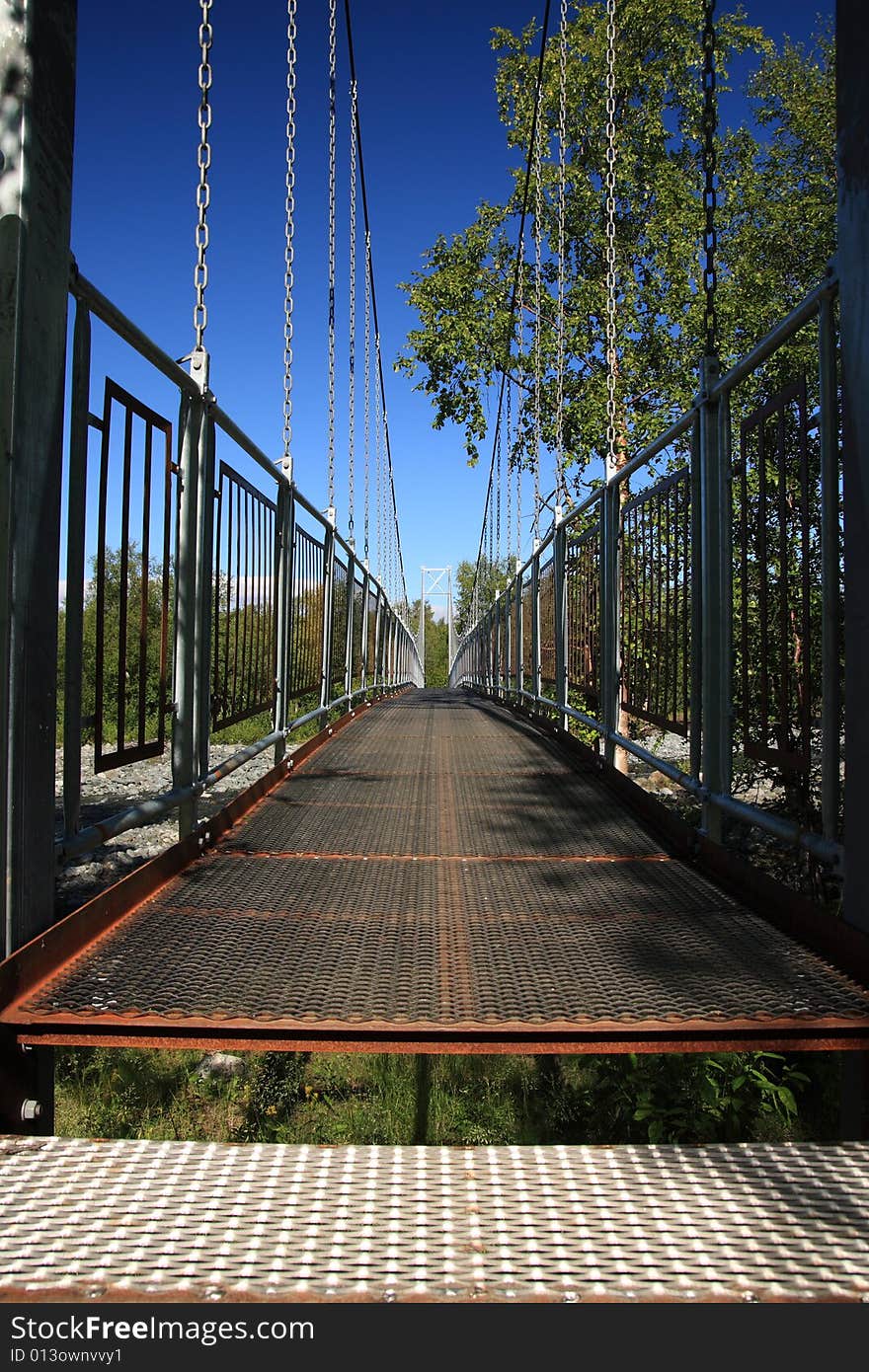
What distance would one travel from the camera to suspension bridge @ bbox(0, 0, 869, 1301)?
998 millimetres

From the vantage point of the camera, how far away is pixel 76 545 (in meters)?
1.67

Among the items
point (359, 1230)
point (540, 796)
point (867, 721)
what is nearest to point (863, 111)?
point (867, 721)

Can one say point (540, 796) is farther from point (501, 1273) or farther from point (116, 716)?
point (501, 1273)

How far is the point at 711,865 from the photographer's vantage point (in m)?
2.23

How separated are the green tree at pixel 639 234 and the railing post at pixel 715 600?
460 inches

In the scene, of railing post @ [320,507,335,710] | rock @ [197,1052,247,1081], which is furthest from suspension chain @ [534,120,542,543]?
rock @ [197,1052,247,1081]

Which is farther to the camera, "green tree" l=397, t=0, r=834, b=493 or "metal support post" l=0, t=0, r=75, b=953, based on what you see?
"green tree" l=397, t=0, r=834, b=493

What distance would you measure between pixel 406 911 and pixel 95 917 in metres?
0.60

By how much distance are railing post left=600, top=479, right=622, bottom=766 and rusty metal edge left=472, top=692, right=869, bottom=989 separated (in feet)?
1.69

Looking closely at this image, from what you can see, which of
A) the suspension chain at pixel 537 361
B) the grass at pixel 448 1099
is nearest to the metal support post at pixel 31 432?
the grass at pixel 448 1099

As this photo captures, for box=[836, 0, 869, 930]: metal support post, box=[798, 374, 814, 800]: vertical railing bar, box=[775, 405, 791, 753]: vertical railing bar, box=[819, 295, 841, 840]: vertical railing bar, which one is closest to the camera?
box=[836, 0, 869, 930]: metal support post

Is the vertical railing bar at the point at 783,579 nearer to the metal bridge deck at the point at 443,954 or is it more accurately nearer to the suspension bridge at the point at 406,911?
the suspension bridge at the point at 406,911

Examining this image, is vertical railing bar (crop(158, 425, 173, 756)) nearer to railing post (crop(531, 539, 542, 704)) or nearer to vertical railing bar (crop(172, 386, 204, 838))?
vertical railing bar (crop(172, 386, 204, 838))
